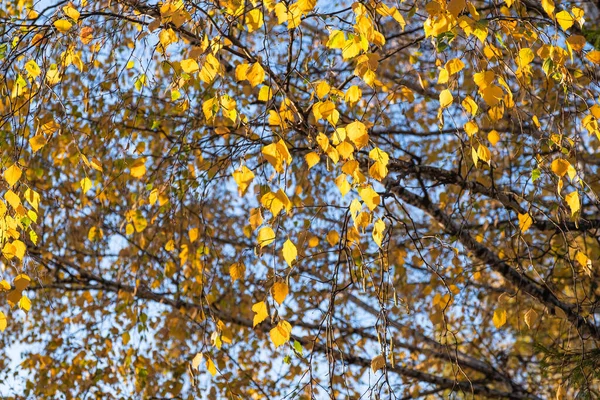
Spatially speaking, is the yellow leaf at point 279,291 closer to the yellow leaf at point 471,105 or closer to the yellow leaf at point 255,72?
the yellow leaf at point 255,72

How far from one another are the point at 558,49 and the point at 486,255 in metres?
1.29

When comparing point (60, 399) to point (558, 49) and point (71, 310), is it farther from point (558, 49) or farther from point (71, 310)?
point (558, 49)

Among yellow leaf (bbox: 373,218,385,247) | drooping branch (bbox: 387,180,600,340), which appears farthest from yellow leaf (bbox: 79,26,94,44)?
drooping branch (bbox: 387,180,600,340)

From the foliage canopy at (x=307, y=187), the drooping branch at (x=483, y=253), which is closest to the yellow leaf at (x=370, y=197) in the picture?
the foliage canopy at (x=307, y=187)

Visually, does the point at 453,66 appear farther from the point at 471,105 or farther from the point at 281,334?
the point at 281,334

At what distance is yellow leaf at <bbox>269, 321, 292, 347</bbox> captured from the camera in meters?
1.60

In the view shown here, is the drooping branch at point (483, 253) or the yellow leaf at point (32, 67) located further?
the drooping branch at point (483, 253)

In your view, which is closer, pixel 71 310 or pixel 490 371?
pixel 490 371

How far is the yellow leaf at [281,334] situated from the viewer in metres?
1.60

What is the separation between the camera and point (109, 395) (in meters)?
4.42

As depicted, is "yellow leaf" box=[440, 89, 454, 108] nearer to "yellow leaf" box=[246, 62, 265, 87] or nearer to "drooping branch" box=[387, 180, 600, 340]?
"yellow leaf" box=[246, 62, 265, 87]

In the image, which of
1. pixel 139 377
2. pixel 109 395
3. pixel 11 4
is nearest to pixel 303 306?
pixel 139 377

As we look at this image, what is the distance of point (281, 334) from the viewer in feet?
5.29

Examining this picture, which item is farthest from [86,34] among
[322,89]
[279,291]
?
[279,291]
